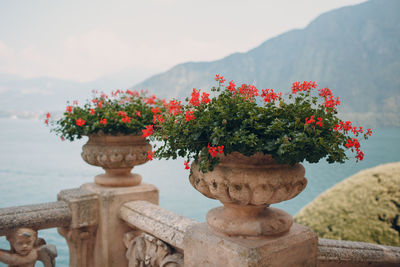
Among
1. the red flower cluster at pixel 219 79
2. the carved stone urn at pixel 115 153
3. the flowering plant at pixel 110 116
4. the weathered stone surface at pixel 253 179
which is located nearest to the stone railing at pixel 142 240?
the carved stone urn at pixel 115 153

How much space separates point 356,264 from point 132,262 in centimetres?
157

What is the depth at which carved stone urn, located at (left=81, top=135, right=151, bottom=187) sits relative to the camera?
8.77ft

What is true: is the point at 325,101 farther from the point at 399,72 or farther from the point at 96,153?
the point at 399,72

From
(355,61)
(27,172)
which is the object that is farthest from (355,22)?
(27,172)

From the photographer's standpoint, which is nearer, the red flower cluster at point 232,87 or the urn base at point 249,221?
the urn base at point 249,221

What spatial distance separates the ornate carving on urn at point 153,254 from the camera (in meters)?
2.02

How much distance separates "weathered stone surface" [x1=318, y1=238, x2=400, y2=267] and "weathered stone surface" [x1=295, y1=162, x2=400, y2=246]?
8.90 ft

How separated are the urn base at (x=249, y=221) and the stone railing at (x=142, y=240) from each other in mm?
38

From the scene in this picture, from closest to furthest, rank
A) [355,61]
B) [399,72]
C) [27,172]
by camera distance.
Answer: [27,172], [399,72], [355,61]

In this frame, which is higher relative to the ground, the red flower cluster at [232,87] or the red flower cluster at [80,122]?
the red flower cluster at [232,87]

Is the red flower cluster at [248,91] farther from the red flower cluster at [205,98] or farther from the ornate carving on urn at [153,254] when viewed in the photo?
the ornate carving on urn at [153,254]

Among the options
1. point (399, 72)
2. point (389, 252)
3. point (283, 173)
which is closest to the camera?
point (283, 173)

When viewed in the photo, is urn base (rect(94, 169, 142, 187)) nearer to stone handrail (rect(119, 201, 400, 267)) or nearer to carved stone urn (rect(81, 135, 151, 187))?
carved stone urn (rect(81, 135, 151, 187))

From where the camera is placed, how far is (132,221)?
2.51m
